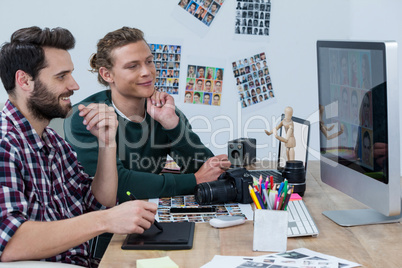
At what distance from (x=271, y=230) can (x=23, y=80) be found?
0.81m

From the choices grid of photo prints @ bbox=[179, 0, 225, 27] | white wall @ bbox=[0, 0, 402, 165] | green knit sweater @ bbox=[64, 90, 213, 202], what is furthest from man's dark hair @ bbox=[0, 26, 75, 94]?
grid of photo prints @ bbox=[179, 0, 225, 27]

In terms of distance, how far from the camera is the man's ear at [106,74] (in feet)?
6.93

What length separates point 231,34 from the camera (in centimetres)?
330

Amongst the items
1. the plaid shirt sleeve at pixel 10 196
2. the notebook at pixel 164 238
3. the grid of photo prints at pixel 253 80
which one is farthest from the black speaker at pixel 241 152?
the grid of photo prints at pixel 253 80

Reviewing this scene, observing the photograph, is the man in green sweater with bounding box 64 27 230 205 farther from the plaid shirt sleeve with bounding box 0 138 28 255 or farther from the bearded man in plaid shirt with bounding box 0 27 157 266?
the plaid shirt sleeve with bounding box 0 138 28 255

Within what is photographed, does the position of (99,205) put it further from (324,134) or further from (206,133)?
(206,133)

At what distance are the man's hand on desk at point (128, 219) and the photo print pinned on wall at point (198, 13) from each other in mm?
2165

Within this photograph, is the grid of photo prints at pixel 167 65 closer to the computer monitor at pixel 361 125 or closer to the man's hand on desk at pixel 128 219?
the computer monitor at pixel 361 125

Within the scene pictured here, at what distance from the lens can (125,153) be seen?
205 cm

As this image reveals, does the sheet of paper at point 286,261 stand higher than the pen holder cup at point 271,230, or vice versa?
the pen holder cup at point 271,230

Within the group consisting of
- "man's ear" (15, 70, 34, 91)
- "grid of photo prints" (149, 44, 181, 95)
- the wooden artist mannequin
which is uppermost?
"grid of photo prints" (149, 44, 181, 95)

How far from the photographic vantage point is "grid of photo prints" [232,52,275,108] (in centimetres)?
333

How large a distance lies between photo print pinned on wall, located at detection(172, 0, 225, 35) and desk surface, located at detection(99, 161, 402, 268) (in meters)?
2.04

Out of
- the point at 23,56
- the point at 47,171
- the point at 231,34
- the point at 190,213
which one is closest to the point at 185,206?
the point at 190,213
